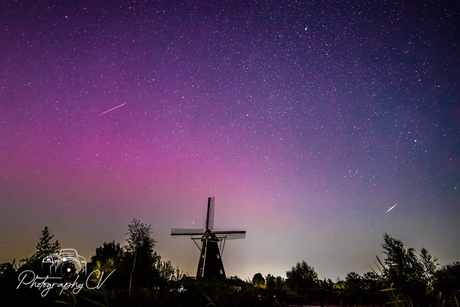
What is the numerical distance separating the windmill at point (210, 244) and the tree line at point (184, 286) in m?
4.09

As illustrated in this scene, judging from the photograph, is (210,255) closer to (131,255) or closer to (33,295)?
(131,255)

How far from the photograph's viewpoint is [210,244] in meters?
41.1

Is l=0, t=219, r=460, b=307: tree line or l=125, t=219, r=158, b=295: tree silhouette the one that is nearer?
l=0, t=219, r=460, b=307: tree line

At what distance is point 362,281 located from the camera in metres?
4.68

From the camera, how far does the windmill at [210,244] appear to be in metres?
37.0

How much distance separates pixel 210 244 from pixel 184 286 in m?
31.5

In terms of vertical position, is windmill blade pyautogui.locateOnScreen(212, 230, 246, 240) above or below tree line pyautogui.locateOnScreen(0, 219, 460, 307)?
above

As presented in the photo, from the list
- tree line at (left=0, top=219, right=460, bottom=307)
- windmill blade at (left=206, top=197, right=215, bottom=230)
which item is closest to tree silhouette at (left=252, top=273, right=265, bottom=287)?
tree line at (left=0, top=219, right=460, bottom=307)

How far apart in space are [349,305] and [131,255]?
78.7 feet

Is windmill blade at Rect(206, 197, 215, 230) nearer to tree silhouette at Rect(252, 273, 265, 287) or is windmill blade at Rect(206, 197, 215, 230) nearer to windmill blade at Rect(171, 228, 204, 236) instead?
windmill blade at Rect(171, 228, 204, 236)

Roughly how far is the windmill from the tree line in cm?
409

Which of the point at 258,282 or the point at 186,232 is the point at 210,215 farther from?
the point at 258,282

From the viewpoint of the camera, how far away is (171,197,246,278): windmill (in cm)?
3703

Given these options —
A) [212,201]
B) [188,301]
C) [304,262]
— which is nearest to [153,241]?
[212,201]
